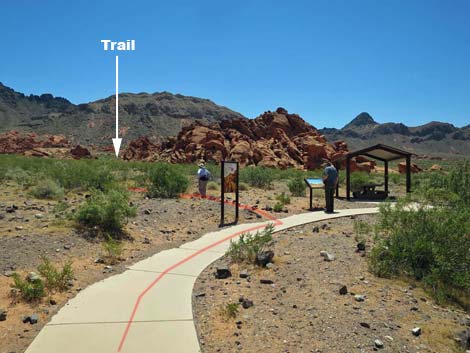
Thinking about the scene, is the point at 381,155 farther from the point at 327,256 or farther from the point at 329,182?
the point at 327,256

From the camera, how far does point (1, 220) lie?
33.9 ft

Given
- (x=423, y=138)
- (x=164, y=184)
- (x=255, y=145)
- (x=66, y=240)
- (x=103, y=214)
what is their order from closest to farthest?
(x=66, y=240) < (x=103, y=214) < (x=164, y=184) < (x=255, y=145) < (x=423, y=138)

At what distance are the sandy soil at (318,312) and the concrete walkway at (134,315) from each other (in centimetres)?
28

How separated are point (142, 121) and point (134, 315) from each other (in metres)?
116

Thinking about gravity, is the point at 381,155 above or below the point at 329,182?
above

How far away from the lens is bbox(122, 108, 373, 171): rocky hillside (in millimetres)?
57256

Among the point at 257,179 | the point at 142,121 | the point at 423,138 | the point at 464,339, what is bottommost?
the point at 464,339

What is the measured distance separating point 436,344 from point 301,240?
529cm

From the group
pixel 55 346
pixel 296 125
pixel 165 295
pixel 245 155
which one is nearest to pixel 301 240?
pixel 165 295

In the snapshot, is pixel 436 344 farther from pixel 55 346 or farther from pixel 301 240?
pixel 301 240

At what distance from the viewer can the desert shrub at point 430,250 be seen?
7.09 metres

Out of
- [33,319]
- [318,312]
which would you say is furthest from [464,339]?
[33,319]

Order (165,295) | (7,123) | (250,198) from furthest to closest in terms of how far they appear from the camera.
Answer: (7,123) → (250,198) → (165,295)

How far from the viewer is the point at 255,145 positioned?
6081 centimetres
